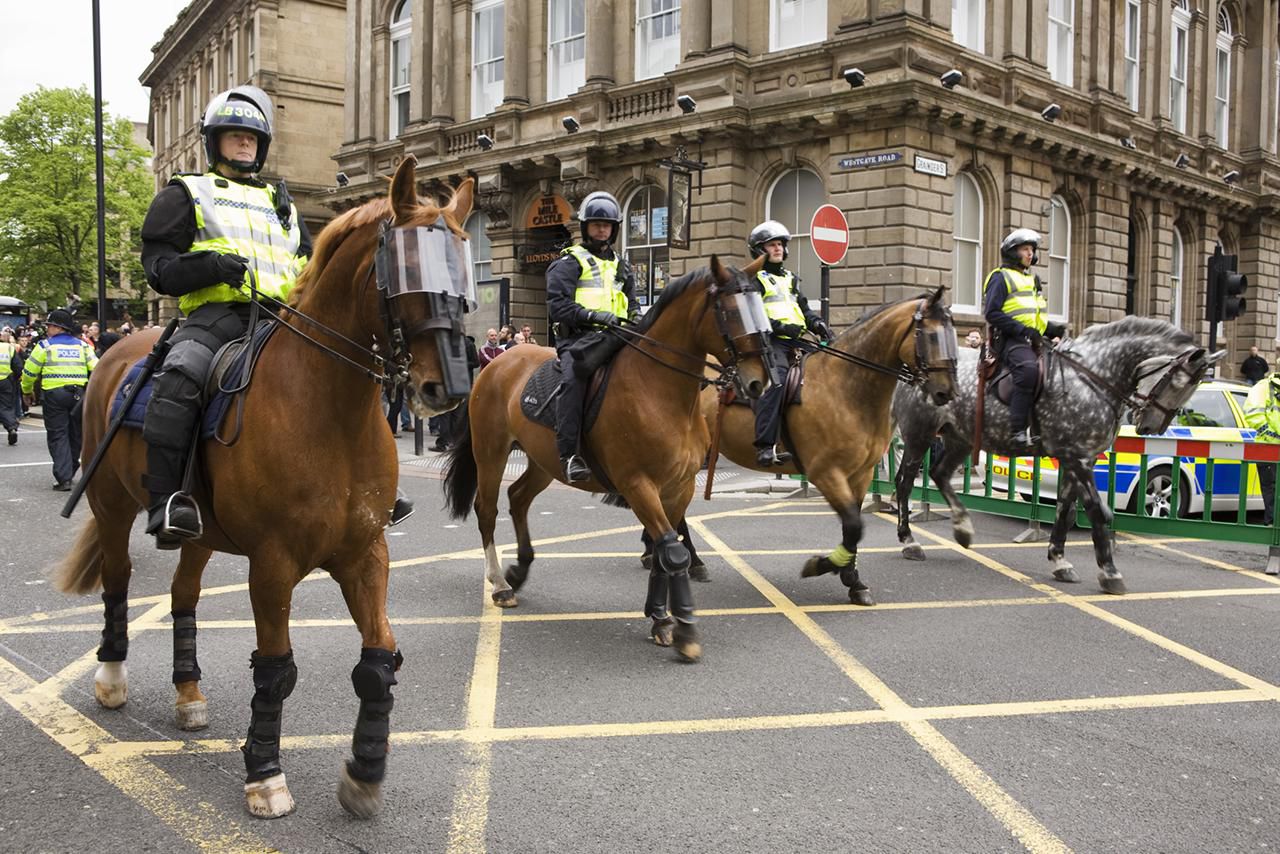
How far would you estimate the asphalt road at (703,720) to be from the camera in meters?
3.56

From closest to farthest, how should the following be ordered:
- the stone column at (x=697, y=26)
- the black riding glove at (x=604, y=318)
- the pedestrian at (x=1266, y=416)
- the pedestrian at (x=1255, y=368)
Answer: the black riding glove at (x=604, y=318), the pedestrian at (x=1266, y=416), the pedestrian at (x=1255, y=368), the stone column at (x=697, y=26)

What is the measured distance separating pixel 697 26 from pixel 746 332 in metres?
19.0

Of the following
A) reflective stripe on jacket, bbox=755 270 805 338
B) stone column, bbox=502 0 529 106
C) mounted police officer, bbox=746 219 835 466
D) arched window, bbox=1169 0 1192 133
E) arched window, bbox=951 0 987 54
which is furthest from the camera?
arched window, bbox=1169 0 1192 133

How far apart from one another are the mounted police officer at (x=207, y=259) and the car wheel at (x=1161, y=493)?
376 inches

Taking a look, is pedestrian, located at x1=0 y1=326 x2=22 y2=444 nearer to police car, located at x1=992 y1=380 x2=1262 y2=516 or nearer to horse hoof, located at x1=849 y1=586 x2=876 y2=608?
horse hoof, located at x1=849 y1=586 x2=876 y2=608

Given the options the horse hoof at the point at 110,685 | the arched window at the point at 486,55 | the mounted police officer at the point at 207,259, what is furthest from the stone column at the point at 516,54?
the horse hoof at the point at 110,685

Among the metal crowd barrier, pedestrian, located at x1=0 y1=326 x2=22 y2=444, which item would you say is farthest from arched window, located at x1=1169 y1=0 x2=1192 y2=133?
pedestrian, located at x1=0 y1=326 x2=22 y2=444

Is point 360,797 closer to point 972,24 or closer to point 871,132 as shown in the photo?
point 871,132

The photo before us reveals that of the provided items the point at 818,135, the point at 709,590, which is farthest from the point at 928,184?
the point at 709,590

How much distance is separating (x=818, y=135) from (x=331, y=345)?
62.5 feet

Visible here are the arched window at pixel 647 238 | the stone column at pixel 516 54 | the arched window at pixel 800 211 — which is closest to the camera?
the arched window at pixel 800 211

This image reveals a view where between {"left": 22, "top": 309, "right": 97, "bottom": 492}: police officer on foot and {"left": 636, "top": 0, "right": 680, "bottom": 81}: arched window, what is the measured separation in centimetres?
1472

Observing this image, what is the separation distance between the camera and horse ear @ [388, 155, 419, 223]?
10.8ft

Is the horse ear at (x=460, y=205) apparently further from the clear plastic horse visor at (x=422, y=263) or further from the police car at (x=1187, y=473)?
the police car at (x=1187, y=473)
